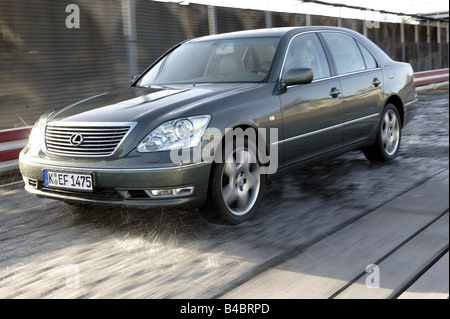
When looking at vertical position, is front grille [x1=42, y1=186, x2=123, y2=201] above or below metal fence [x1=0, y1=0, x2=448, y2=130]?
below

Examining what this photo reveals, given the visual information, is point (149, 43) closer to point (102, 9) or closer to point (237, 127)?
point (102, 9)

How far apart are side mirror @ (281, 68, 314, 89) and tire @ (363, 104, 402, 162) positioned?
1795 mm

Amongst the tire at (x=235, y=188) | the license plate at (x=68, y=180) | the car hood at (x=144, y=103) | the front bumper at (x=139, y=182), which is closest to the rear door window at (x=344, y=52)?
the car hood at (x=144, y=103)

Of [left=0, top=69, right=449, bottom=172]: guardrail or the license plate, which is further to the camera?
[left=0, top=69, right=449, bottom=172]: guardrail

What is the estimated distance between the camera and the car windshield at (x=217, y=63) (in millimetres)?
5543

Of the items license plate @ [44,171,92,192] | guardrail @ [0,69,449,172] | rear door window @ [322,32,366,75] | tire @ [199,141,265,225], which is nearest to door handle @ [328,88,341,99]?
rear door window @ [322,32,366,75]

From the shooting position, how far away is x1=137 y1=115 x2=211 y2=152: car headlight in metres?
4.39

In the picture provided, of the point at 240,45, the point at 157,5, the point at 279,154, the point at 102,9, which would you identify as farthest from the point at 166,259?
the point at 157,5

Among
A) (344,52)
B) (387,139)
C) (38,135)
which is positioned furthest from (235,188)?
(387,139)

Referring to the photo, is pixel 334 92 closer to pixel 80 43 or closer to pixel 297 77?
pixel 297 77

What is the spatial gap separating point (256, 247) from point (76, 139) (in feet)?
5.22

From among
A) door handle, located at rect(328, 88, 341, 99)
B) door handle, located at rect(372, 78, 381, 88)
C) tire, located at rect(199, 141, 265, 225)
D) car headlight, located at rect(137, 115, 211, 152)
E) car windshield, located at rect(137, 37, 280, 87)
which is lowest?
tire, located at rect(199, 141, 265, 225)

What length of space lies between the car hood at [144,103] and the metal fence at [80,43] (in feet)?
13.8

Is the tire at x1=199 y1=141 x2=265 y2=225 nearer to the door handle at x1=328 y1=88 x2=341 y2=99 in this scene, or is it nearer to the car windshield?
the car windshield
